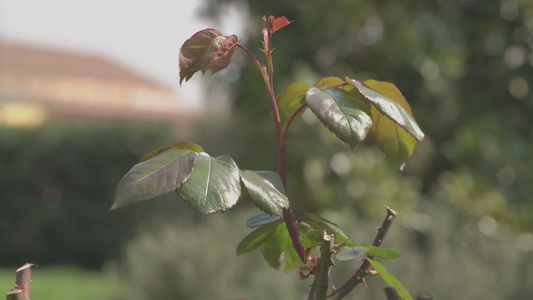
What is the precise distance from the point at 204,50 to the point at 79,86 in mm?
20483

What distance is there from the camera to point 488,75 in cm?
782

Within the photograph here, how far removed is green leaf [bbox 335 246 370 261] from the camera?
0.78 metres

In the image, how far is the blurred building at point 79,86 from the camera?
18297mm

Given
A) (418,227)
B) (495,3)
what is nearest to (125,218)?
(418,227)

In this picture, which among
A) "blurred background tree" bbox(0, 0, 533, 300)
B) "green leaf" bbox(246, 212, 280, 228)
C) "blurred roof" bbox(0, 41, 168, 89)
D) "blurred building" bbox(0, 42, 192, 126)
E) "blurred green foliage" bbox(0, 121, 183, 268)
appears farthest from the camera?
"blurred roof" bbox(0, 41, 168, 89)

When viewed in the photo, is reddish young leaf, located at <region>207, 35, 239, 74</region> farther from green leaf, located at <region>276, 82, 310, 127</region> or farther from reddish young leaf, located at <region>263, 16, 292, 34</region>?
green leaf, located at <region>276, 82, 310, 127</region>

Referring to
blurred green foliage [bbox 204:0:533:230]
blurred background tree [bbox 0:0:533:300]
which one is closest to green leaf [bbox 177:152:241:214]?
blurred background tree [bbox 0:0:533:300]

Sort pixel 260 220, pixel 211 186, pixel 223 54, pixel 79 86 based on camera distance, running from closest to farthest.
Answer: pixel 211 186 < pixel 223 54 < pixel 260 220 < pixel 79 86

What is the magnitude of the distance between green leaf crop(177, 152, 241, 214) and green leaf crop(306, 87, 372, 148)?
13 centimetres

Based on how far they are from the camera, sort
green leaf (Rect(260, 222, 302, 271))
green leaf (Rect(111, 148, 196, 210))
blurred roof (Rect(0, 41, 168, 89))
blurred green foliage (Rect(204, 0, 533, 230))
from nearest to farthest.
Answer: green leaf (Rect(111, 148, 196, 210))
green leaf (Rect(260, 222, 302, 271))
blurred green foliage (Rect(204, 0, 533, 230))
blurred roof (Rect(0, 41, 168, 89))

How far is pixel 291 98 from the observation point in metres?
0.98

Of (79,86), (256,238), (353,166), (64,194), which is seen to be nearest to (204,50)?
(256,238)

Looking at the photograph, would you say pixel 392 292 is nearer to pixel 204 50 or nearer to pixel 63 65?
pixel 204 50

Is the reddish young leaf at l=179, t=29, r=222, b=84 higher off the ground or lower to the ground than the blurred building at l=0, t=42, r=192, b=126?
higher
